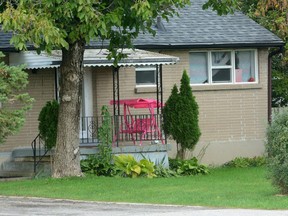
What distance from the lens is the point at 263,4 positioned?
2728 centimetres

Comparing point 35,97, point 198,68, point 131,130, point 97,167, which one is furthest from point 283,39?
point 97,167

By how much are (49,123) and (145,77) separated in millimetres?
4484

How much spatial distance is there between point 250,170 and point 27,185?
24.9 feet

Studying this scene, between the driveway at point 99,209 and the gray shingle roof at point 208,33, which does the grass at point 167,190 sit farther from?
the gray shingle roof at point 208,33

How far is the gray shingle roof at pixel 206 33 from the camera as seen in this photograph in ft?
93.8

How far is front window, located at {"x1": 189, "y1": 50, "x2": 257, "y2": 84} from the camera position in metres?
29.3

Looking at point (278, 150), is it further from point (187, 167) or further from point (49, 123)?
point (49, 123)

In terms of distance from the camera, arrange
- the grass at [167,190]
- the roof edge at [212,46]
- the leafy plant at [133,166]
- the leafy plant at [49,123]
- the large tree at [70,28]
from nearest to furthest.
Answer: the grass at [167,190] → the large tree at [70,28] → the leafy plant at [133,166] → the leafy plant at [49,123] → the roof edge at [212,46]

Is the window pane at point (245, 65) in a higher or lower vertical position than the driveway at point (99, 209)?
higher

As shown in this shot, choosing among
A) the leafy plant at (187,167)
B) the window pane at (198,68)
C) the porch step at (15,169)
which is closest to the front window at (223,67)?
the window pane at (198,68)

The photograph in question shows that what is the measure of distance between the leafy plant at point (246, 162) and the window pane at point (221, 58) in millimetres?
2820

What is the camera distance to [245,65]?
30.0 meters

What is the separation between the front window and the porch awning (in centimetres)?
327

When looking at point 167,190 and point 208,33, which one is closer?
point 167,190
